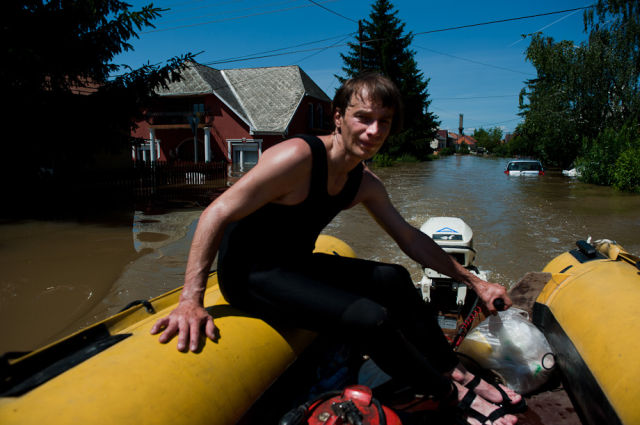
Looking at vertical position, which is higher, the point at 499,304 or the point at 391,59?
the point at 391,59

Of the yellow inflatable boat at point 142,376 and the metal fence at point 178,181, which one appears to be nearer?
the yellow inflatable boat at point 142,376

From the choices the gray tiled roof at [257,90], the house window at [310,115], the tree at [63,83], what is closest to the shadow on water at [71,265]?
the tree at [63,83]

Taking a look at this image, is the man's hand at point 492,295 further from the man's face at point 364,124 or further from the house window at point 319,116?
the house window at point 319,116

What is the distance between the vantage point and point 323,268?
2.04 m

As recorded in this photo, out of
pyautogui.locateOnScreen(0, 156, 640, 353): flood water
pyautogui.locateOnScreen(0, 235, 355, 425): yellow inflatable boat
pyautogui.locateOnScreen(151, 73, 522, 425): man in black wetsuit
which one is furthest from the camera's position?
pyautogui.locateOnScreen(0, 156, 640, 353): flood water

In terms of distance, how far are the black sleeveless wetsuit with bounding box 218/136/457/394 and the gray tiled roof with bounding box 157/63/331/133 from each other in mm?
24653

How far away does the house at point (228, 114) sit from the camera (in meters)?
26.8

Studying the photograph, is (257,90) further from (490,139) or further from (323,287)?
(490,139)

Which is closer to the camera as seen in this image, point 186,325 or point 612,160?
point 186,325

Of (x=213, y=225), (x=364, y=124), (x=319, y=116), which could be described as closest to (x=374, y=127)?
(x=364, y=124)

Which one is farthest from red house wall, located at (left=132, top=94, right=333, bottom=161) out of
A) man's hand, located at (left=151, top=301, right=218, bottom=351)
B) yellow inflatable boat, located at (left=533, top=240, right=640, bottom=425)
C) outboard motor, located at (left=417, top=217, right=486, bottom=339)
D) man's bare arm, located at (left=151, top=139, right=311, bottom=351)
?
man's hand, located at (left=151, top=301, right=218, bottom=351)

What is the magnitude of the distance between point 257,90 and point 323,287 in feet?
96.4

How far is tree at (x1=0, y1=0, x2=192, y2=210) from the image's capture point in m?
9.55

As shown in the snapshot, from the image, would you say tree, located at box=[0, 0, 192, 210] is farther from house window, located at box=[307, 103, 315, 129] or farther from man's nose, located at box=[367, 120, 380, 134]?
house window, located at box=[307, 103, 315, 129]
